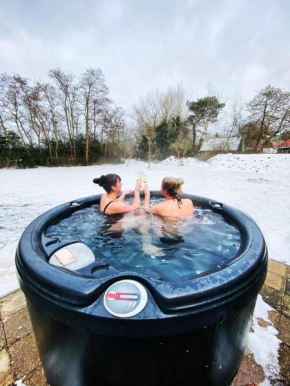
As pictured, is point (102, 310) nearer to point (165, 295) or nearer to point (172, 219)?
point (165, 295)

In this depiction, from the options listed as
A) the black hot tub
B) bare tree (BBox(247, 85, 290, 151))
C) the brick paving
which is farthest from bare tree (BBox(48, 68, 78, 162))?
the black hot tub

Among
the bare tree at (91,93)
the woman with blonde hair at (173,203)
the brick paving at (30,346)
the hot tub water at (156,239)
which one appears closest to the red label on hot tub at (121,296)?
the hot tub water at (156,239)

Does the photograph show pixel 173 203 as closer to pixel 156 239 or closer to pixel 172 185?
pixel 172 185

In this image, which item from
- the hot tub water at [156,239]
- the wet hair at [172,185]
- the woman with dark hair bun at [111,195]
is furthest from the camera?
the woman with dark hair bun at [111,195]

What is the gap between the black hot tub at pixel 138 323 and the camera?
2.20 feet

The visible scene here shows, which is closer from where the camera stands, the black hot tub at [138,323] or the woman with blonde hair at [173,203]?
the black hot tub at [138,323]

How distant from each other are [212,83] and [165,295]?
66.2 feet

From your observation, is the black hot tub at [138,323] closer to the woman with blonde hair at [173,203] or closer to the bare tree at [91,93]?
the woman with blonde hair at [173,203]

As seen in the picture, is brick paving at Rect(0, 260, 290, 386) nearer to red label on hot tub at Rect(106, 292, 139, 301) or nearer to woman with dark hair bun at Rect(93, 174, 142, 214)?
red label on hot tub at Rect(106, 292, 139, 301)

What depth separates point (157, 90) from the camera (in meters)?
16.7

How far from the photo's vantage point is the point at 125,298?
716 millimetres

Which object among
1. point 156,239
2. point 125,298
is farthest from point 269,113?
point 125,298

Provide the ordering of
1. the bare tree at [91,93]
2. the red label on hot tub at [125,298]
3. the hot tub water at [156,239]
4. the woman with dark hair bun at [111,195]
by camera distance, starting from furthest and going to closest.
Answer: the bare tree at [91,93]
the woman with dark hair bun at [111,195]
the hot tub water at [156,239]
the red label on hot tub at [125,298]

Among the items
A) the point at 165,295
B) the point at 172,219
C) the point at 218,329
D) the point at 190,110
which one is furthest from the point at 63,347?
the point at 190,110
